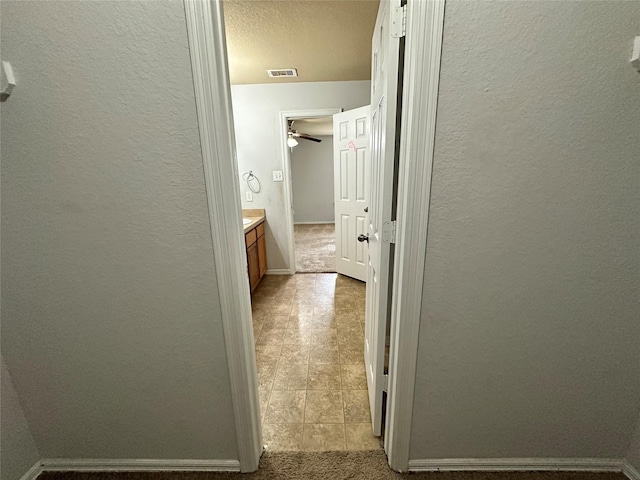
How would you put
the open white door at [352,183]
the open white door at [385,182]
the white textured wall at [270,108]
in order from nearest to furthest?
the open white door at [385,182]
the open white door at [352,183]
the white textured wall at [270,108]

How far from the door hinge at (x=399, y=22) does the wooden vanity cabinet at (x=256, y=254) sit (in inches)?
82.8

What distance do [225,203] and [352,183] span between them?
217cm

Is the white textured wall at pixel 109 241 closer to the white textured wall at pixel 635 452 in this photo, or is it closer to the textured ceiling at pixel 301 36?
the textured ceiling at pixel 301 36

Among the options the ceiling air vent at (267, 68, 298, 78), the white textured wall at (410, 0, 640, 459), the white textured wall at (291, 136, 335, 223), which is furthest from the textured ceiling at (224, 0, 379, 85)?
the white textured wall at (291, 136, 335, 223)

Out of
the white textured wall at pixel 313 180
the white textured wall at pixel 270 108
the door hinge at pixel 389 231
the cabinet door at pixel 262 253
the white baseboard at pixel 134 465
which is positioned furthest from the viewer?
the white textured wall at pixel 313 180

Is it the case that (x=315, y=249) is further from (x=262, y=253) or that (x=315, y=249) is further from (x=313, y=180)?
(x=313, y=180)

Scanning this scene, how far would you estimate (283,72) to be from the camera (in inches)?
103

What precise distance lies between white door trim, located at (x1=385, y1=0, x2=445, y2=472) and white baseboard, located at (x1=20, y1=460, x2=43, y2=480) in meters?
1.61

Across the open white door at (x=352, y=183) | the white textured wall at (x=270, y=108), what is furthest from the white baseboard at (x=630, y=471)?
the white textured wall at (x=270, y=108)

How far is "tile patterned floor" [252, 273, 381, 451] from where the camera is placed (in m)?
1.35

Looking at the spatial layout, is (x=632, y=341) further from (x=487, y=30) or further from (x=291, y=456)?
(x=291, y=456)

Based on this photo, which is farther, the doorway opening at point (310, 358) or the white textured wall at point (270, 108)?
the white textured wall at point (270, 108)

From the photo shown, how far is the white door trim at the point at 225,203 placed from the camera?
0.77m

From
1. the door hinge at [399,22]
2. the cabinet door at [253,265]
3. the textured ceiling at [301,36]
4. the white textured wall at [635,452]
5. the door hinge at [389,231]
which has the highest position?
A: the textured ceiling at [301,36]
